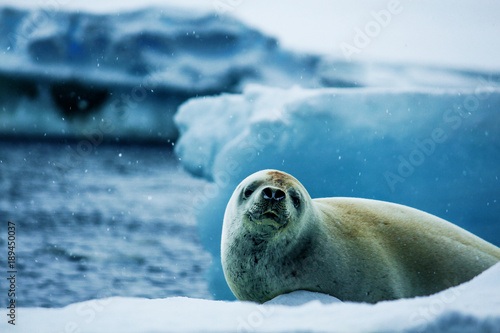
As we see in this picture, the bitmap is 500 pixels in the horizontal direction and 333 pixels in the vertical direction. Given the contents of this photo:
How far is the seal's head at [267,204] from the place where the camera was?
2443 millimetres

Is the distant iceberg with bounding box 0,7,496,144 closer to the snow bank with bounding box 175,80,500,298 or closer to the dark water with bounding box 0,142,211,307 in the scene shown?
the dark water with bounding box 0,142,211,307

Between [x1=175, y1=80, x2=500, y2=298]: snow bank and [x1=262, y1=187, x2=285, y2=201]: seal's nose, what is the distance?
2.96 meters

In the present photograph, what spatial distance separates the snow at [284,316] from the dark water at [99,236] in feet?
16.6

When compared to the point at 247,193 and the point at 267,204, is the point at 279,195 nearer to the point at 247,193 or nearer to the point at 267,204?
the point at 267,204

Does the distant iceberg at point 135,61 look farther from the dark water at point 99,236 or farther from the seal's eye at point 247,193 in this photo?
the seal's eye at point 247,193

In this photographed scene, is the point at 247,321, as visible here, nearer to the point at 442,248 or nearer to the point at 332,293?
the point at 332,293

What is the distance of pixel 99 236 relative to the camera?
13.3 m

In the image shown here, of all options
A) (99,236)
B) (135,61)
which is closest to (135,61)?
(135,61)

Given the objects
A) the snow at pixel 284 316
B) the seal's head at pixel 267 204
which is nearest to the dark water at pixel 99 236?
the seal's head at pixel 267 204

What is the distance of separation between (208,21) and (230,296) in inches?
1194

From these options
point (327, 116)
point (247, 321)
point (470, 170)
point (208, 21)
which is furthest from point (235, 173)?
point (208, 21)

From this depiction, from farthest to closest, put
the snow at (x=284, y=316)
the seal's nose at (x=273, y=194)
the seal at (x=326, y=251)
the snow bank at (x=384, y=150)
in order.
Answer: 1. the snow bank at (x=384, y=150)
2. the seal at (x=326, y=251)
3. the seal's nose at (x=273, y=194)
4. the snow at (x=284, y=316)

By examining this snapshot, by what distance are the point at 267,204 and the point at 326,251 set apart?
0.48 m

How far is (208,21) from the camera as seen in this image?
110ft
